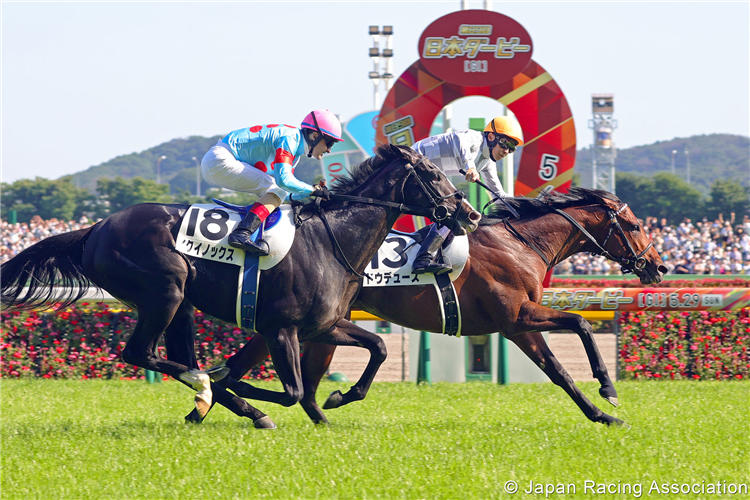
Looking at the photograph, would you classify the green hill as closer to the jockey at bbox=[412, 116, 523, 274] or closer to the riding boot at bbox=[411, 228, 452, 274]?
the jockey at bbox=[412, 116, 523, 274]

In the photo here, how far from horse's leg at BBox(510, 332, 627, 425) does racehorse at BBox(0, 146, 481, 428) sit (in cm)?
100

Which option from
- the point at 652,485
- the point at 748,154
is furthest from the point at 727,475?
the point at 748,154

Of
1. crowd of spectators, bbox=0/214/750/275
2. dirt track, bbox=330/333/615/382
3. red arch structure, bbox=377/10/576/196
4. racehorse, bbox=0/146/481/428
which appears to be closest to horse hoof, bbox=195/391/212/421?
racehorse, bbox=0/146/481/428

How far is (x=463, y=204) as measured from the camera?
5254 millimetres

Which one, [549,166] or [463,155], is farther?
[549,166]

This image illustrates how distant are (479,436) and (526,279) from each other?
1.16 metres

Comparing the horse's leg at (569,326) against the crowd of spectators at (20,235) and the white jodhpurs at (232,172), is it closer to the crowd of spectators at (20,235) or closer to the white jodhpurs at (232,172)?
the white jodhpurs at (232,172)

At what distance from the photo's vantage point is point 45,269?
541cm

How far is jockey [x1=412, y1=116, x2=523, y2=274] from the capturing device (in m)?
5.57

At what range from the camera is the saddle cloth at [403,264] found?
5.64 meters

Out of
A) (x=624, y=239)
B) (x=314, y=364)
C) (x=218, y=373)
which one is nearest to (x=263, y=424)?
(x=218, y=373)

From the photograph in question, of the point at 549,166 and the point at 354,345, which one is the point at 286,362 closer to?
the point at 354,345

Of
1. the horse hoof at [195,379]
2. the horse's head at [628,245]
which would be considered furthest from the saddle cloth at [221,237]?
the horse's head at [628,245]

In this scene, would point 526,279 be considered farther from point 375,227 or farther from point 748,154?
point 748,154
